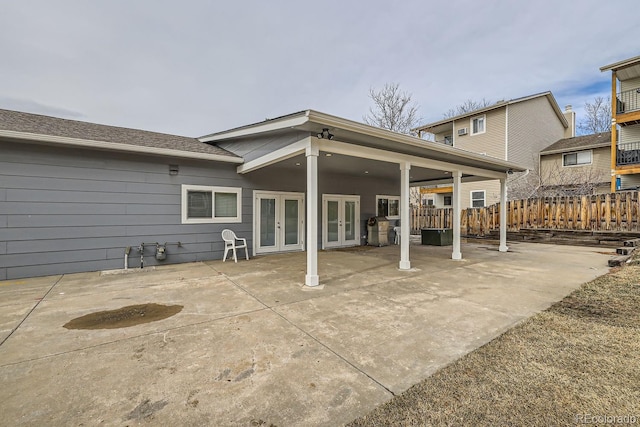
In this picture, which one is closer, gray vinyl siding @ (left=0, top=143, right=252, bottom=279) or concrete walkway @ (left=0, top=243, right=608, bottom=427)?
concrete walkway @ (left=0, top=243, right=608, bottom=427)

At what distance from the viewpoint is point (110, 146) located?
5457mm

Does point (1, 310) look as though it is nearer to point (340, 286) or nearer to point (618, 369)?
point (340, 286)

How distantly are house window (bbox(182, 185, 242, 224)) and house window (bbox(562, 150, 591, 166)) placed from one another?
18.0 meters

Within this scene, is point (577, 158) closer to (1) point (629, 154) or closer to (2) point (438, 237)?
(1) point (629, 154)

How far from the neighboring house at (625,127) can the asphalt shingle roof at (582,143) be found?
821 mm

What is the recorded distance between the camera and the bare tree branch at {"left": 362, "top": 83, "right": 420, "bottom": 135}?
20141 millimetres

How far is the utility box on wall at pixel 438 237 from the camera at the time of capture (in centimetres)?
1047

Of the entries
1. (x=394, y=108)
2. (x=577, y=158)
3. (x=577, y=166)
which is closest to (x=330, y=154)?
(x=577, y=166)

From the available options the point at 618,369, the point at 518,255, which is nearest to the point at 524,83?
the point at 518,255

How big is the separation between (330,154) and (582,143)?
55.4ft

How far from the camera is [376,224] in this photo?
33.3 ft

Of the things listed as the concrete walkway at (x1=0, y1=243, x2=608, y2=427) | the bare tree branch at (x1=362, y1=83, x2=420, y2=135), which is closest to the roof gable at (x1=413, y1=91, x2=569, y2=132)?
the bare tree branch at (x1=362, y1=83, x2=420, y2=135)

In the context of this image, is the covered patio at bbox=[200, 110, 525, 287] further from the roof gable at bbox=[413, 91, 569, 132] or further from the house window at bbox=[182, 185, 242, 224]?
the roof gable at bbox=[413, 91, 569, 132]
